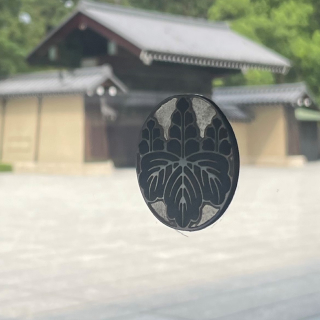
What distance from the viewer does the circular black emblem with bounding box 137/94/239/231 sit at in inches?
138

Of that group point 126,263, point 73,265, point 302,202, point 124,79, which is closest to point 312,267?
point 126,263

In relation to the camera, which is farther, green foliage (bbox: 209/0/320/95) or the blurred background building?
green foliage (bbox: 209/0/320/95)

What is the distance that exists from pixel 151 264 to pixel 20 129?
20068 mm

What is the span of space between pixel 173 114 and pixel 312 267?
382 centimetres

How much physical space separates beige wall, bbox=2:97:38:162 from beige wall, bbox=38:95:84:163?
1.84ft

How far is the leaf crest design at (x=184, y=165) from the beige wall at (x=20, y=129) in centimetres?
2246

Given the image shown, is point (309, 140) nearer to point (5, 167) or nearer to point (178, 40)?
point (178, 40)

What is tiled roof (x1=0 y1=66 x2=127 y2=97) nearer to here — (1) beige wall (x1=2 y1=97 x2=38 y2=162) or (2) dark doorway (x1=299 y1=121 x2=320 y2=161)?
(1) beige wall (x1=2 y1=97 x2=38 y2=162)

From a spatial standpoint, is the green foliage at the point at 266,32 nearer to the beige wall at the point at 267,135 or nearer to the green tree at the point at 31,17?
the green tree at the point at 31,17

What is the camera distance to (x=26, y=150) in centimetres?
2625

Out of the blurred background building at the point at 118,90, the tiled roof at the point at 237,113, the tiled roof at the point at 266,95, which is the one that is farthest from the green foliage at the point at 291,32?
the tiled roof at the point at 237,113

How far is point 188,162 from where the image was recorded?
3711 millimetres

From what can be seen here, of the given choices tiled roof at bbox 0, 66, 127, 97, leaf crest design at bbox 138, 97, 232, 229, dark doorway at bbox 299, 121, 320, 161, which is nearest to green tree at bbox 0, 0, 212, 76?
tiled roof at bbox 0, 66, 127, 97

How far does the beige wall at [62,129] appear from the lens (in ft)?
79.5
